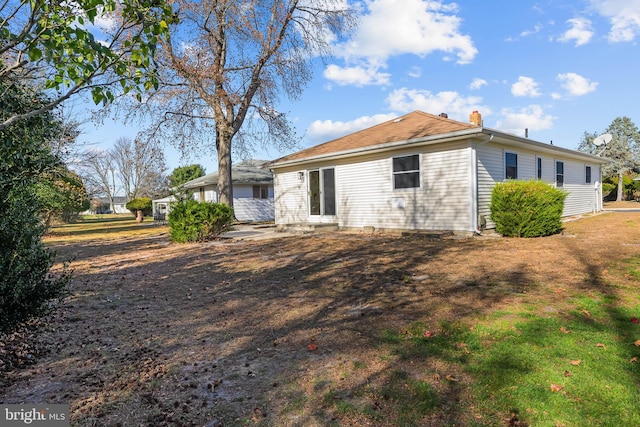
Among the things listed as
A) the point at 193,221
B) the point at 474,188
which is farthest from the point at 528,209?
the point at 193,221

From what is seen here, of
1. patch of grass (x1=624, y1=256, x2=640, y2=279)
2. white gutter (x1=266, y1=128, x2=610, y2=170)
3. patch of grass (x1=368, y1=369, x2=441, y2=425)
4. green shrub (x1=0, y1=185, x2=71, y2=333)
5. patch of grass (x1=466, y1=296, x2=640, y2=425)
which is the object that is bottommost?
patch of grass (x1=368, y1=369, x2=441, y2=425)

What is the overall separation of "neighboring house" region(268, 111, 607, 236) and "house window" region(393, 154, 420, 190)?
32 millimetres

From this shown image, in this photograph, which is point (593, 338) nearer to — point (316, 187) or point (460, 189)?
point (460, 189)

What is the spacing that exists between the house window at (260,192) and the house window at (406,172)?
1584 centimetres

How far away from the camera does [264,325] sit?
14.1ft

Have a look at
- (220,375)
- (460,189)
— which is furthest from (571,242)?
(220,375)

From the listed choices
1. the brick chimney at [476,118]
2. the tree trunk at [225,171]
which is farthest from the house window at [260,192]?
the brick chimney at [476,118]

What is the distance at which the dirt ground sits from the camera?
8.84ft

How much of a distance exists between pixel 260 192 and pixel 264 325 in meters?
22.9

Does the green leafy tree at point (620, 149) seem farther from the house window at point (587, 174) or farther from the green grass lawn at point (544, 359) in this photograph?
the green grass lawn at point (544, 359)

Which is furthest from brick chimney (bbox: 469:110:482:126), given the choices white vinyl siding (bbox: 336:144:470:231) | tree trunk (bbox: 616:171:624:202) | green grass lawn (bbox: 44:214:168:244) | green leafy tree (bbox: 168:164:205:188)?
green leafy tree (bbox: 168:164:205:188)

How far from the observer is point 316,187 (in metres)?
15.1

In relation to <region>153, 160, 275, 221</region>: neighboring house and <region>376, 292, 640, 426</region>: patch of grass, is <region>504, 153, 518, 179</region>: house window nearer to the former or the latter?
<region>376, 292, 640, 426</region>: patch of grass

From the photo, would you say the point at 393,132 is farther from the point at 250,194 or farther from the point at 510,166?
the point at 250,194
